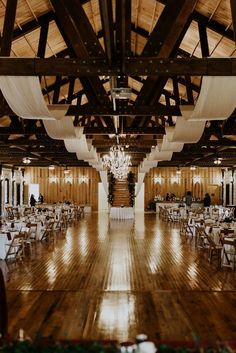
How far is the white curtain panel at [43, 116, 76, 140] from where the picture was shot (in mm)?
8800

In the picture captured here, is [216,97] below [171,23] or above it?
below

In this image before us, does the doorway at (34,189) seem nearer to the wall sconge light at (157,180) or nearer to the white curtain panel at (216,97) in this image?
the wall sconge light at (157,180)

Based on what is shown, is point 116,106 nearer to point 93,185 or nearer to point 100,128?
point 100,128

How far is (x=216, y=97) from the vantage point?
5.79 metres

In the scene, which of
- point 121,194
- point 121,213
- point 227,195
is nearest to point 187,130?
point 121,213

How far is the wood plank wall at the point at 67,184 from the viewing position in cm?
3127

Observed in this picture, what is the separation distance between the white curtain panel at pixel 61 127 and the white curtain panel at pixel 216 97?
3541 millimetres

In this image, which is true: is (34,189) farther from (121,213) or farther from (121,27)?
(121,27)

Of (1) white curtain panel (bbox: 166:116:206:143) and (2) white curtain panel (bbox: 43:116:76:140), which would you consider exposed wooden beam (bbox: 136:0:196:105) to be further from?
(2) white curtain panel (bbox: 43:116:76:140)

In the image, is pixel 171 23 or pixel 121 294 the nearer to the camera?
pixel 171 23

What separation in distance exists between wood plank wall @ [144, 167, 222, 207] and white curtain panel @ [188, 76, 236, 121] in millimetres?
25096

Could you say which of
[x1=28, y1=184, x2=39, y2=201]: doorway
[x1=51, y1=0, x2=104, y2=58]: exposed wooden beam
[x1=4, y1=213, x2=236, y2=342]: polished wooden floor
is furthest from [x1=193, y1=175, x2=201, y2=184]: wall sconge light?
[x1=51, y1=0, x2=104, y2=58]: exposed wooden beam

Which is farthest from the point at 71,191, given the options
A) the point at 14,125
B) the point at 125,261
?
the point at 125,261

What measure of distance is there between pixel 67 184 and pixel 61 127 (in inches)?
900
